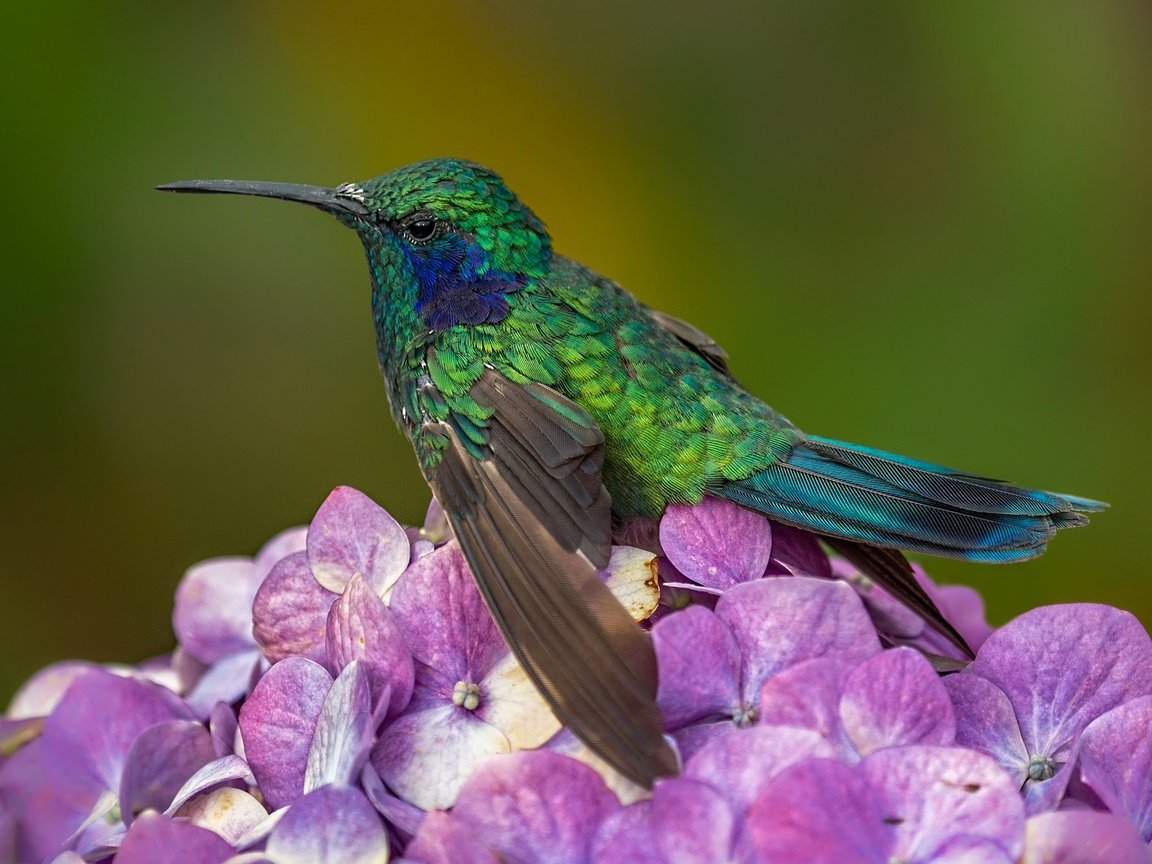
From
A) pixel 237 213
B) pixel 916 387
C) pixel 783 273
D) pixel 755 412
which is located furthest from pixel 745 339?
pixel 755 412

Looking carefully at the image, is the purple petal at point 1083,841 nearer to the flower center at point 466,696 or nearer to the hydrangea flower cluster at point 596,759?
the hydrangea flower cluster at point 596,759

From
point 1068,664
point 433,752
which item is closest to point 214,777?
point 433,752

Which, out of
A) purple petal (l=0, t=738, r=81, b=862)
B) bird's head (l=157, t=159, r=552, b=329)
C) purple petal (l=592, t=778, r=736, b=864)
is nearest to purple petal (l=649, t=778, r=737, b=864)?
purple petal (l=592, t=778, r=736, b=864)

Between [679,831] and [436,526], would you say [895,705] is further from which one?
[436,526]

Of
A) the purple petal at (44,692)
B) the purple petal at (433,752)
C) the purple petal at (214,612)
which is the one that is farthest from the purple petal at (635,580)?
the purple petal at (44,692)

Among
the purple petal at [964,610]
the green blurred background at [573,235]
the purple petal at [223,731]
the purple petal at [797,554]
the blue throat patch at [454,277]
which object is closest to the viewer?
the purple petal at [223,731]

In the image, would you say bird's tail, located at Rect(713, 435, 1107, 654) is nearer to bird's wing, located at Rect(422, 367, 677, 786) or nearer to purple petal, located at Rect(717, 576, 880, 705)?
bird's wing, located at Rect(422, 367, 677, 786)

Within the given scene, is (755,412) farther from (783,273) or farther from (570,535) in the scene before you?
(783,273)
